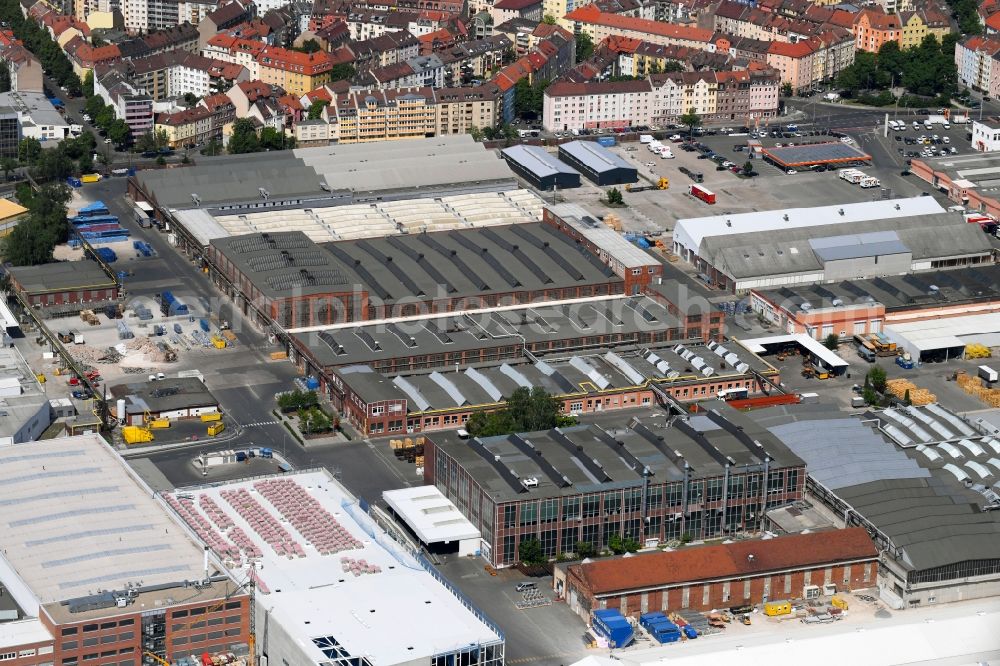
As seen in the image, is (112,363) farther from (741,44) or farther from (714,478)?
(741,44)

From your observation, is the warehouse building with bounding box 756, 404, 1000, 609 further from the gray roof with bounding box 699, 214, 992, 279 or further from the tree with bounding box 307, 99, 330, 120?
the tree with bounding box 307, 99, 330, 120

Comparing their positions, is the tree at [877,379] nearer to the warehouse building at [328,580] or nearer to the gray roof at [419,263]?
the gray roof at [419,263]

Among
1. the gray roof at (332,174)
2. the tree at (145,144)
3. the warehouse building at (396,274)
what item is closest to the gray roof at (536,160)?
the gray roof at (332,174)

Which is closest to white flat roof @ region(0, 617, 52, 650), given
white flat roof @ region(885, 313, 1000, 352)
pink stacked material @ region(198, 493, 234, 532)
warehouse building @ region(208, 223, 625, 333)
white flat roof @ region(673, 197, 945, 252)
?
pink stacked material @ region(198, 493, 234, 532)

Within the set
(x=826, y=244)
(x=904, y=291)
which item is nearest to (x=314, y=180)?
(x=826, y=244)

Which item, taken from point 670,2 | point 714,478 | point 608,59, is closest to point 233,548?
point 714,478

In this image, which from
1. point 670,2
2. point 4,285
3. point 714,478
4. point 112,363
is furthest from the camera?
point 670,2
